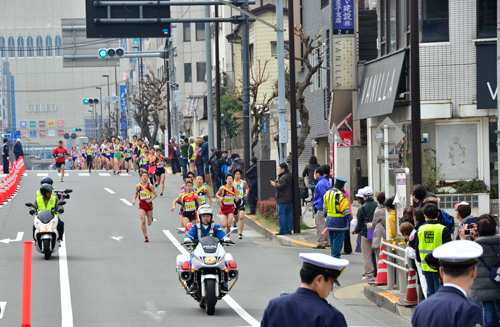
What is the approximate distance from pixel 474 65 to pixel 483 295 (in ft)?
48.8

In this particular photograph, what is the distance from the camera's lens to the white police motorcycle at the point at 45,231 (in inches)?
680

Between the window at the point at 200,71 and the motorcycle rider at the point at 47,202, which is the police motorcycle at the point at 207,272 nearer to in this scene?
the motorcycle rider at the point at 47,202

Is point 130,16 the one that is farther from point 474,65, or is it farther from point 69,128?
point 69,128

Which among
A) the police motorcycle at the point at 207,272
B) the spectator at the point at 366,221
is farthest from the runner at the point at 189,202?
the police motorcycle at the point at 207,272

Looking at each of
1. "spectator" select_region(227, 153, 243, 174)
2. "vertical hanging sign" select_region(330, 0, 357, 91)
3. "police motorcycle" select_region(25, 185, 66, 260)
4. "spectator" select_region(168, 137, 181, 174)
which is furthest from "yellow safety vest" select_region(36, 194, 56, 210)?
"spectator" select_region(168, 137, 181, 174)

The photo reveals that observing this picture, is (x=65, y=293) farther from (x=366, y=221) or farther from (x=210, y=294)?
(x=366, y=221)

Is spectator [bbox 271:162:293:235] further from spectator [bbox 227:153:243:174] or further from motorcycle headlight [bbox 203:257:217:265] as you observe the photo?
motorcycle headlight [bbox 203:257:217:265]

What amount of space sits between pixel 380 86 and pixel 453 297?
69.3 feet

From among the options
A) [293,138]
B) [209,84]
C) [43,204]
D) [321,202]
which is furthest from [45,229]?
[209,84]

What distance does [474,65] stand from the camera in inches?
899

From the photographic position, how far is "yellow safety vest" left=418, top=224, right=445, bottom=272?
10070 millimetres

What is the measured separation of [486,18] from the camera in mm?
22688

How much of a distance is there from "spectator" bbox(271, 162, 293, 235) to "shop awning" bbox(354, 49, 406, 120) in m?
4.46

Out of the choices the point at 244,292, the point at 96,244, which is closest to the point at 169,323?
the point at 244,292
